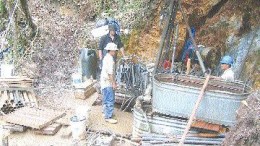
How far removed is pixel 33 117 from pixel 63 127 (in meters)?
0.76

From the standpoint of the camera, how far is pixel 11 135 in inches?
380

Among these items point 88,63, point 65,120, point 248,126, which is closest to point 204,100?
point 248,126

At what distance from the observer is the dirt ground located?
9.36m

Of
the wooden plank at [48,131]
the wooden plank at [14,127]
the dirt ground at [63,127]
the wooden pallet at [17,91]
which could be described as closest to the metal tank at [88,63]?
the dirt ground at [63,127]

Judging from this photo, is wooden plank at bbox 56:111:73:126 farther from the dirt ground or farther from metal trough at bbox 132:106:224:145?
metal trough at bbox 132:106:224:145

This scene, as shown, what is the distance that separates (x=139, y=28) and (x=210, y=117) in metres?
6.66

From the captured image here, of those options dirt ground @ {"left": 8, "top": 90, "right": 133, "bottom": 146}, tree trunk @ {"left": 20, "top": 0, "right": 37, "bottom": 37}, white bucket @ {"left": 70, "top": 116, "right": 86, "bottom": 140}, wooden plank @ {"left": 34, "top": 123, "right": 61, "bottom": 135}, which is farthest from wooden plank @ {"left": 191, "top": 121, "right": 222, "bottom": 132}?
tree trunk @ {"left": 20, "top": 0, "right": 37, "bottom": 37}

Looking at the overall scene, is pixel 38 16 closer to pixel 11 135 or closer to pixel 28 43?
pixel 28 43

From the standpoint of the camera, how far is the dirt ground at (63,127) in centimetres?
936

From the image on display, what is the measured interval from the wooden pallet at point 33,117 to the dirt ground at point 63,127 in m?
0.28

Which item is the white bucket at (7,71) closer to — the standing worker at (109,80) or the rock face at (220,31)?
the standing worker at (109,80)

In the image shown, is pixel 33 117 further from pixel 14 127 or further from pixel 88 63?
pixel 88 63

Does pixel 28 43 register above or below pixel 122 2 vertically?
Answer: below

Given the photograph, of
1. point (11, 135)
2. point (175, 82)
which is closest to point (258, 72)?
point (175, 82)
